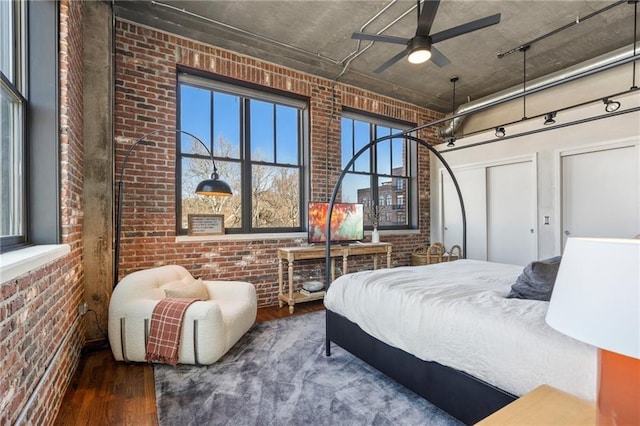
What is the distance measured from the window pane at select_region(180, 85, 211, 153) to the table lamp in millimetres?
3841

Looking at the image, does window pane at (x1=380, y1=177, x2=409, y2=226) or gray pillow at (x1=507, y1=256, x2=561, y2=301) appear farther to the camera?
window pane at (x1=380, y1=177, x2=409, y2=226)

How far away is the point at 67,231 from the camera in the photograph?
221 centimetres

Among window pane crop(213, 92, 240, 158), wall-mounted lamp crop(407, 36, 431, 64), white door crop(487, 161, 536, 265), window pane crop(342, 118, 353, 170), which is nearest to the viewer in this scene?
wall-mounted lamp crop(407, 36, 431, 64)

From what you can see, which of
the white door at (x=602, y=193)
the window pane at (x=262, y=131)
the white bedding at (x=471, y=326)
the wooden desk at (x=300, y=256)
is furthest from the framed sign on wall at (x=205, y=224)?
the white door at (x=602, y=193)

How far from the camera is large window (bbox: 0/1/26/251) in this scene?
1.67 meters

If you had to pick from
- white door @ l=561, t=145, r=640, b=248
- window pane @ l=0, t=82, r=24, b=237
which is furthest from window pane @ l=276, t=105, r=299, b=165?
white door @ l=561, t=145, r=640, b=248

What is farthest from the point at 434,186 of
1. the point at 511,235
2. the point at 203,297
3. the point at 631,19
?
the point at 203,297

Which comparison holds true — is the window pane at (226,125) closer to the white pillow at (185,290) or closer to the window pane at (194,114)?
the window pane at (194,114)

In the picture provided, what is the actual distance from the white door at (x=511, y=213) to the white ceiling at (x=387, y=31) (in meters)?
1.47

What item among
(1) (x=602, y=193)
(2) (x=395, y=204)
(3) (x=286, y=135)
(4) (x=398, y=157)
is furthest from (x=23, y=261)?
(1) (x=602, y=193)

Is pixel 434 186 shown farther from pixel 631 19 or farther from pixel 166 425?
pixel 166 425

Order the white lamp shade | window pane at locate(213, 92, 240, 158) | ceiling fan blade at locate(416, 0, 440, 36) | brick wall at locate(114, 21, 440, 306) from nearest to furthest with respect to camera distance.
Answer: the white lamp shade
ceiling fan blade at locate(416, 0, 440, 36)
brick wall at locate(114, 21, 440, 306)
window pane at locate(213, 92, 240, 158)

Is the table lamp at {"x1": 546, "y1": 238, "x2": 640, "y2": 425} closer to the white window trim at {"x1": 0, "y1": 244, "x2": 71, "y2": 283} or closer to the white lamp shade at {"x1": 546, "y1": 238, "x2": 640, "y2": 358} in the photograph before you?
the white lamp shade at {"x1": 546, "y1": 238, "x2": 640, "y2": 358}

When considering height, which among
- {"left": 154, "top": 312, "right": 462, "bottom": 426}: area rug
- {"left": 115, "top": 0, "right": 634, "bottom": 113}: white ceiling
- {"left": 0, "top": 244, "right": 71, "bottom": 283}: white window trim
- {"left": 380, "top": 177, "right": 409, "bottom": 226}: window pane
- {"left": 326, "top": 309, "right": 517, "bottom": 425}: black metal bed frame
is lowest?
{"left": 154, "top": 312, "right": 462, "bottom": 426}: area rug
